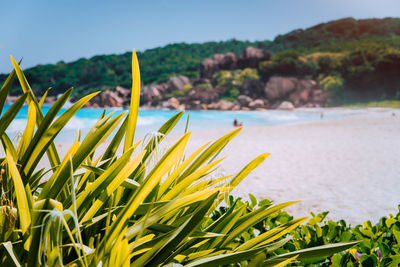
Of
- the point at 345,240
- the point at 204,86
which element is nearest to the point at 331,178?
the point at 345,240

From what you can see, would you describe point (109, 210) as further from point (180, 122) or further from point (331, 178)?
point (180, 122)

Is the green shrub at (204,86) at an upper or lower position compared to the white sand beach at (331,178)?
upper

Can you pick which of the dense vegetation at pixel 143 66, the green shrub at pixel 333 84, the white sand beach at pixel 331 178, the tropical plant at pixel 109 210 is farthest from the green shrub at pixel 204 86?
the tropical plant at pixel 109 210

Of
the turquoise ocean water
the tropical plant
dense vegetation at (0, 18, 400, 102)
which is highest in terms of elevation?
dense vegetation at (0, 18, 400, 102)

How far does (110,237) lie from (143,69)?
6713 centimetres

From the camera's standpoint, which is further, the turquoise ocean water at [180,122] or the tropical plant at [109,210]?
the turquoise ocean water at [180,122]

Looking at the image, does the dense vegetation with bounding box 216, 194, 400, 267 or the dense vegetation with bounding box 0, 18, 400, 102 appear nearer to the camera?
the dense vegetation with bounding box 216, 194, 400, 267

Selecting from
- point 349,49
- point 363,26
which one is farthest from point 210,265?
point 363,26

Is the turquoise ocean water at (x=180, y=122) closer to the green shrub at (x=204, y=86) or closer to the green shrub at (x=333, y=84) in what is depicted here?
the green shrub at (x=333, y=84)

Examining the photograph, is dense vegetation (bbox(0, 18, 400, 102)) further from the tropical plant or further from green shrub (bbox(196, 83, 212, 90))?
the tropical plant

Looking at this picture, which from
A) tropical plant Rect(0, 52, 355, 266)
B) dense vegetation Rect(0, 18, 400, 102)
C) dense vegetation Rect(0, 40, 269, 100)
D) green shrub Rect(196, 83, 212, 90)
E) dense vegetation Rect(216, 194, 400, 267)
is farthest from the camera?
green shrub Rect(196, 83, 212, 90)

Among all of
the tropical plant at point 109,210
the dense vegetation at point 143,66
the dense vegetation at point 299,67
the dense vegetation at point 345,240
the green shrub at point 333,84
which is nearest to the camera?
the tropical plant at point 109,210

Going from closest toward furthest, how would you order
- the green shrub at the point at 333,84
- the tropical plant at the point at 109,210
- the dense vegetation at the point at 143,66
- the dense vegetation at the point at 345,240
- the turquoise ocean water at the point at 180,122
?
the tropical plant at the point at 109,210
the dense vegetation at the point at 345,240
the turquoise ocean water at the point at 180,122
the dense vegetation at the point at 143,66
the green shrub at the point at 333,84

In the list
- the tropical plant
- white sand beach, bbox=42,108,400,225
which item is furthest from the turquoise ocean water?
the tropical plant
